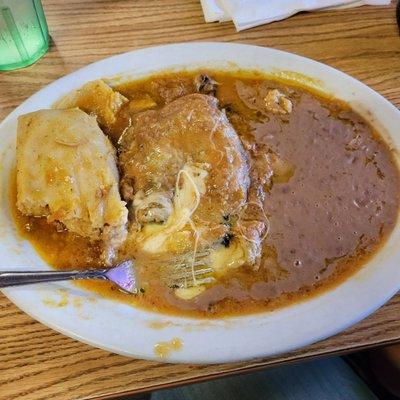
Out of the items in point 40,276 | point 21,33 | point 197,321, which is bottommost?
point 197,321

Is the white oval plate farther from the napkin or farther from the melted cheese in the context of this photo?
the napkin

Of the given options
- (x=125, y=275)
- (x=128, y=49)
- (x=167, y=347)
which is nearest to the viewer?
(x=167, y=347)

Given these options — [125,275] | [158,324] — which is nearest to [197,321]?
[158,324]

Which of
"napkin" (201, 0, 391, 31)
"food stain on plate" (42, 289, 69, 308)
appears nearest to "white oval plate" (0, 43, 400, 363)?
"food stain on plate" (42, 289, 69, 308)

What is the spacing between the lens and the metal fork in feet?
3.24

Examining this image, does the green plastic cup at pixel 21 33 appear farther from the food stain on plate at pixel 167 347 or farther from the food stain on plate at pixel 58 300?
the food stain on plate at pixel 167 347

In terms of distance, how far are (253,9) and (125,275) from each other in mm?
1110

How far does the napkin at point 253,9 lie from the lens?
1694mm

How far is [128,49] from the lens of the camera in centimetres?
167

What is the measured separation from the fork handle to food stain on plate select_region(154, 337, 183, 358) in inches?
8.0

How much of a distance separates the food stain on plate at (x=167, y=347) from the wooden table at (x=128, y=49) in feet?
0.24

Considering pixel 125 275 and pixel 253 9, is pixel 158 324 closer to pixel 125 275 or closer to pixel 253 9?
pixel 125 275

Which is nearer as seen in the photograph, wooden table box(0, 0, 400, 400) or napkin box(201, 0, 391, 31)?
wooden table box(0, 0, 400, 400)

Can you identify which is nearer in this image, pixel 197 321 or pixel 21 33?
pixel 197 321
